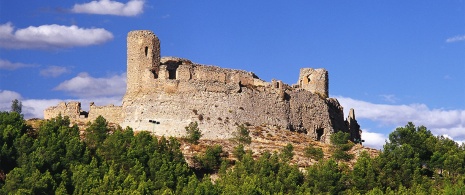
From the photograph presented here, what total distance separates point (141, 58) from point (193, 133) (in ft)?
27.5

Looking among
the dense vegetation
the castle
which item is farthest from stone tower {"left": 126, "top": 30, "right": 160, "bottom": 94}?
the dense vegetation

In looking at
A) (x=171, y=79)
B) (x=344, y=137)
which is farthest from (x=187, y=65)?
(x=344, y=137)

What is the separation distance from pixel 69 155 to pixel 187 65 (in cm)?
1554

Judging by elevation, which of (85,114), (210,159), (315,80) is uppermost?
(315,80)

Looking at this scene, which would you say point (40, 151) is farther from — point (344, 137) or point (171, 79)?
point (344, 137)

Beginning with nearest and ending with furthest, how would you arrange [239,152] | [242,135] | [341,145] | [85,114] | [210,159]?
[210,159] < [239,152] < [242,135] < [341,145] < [85,114]

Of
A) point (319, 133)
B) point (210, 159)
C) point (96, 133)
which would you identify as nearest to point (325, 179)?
point (210, 159)

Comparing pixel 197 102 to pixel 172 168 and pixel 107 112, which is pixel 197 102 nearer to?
pixel 107 112

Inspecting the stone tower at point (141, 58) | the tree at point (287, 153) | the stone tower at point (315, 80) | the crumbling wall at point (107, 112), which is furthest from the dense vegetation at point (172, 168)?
the stone tower at point (315, 80)

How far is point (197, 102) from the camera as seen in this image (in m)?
109

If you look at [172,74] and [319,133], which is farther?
[319,133]

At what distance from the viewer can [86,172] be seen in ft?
314

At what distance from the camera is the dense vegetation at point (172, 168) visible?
94.6 metres

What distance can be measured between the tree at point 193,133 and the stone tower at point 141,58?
559cm
